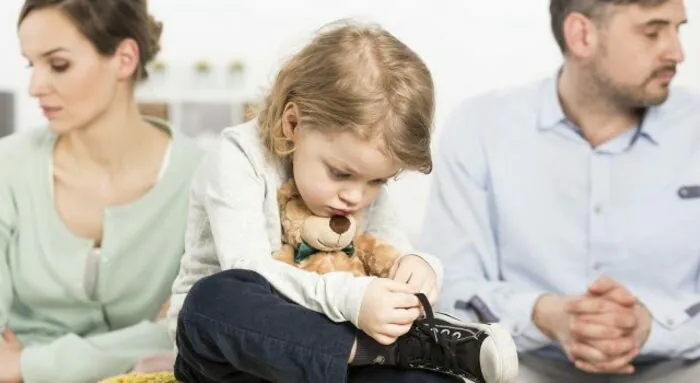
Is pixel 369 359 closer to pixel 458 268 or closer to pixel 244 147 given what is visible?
pixel 244 147

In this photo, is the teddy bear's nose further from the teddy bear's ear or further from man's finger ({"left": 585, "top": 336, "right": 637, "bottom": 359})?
man's finger ({"left": 585, "top": 336, "right": 637, "bottom": 359})

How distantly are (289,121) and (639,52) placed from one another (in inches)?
27.7

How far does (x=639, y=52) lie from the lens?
1609 mm

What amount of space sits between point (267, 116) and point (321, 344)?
1.10 feet

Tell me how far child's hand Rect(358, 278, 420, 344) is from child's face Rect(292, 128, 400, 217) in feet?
0.47

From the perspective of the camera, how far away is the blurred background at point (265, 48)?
1834 mm

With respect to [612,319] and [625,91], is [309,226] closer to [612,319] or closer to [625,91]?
[612,319]

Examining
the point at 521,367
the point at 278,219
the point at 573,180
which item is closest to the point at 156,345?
the point at 278,219

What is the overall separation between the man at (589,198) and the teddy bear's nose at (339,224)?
437mm

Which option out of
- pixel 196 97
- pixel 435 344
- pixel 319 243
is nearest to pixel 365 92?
pixel 319 243

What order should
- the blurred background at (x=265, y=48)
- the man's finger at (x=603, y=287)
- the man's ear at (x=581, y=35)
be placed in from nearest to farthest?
the man's finger at (x=603, y=287)
the man's ear at (x=581, y=35)
the blurred background at (x=265, y=48)

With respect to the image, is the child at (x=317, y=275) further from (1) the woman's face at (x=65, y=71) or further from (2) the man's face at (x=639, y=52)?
(2) the man's face at (x=639, y=52)

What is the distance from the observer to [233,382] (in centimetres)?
114

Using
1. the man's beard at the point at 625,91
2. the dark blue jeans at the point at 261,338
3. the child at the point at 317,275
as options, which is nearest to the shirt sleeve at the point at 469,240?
the man's beard at the point at 625,91
